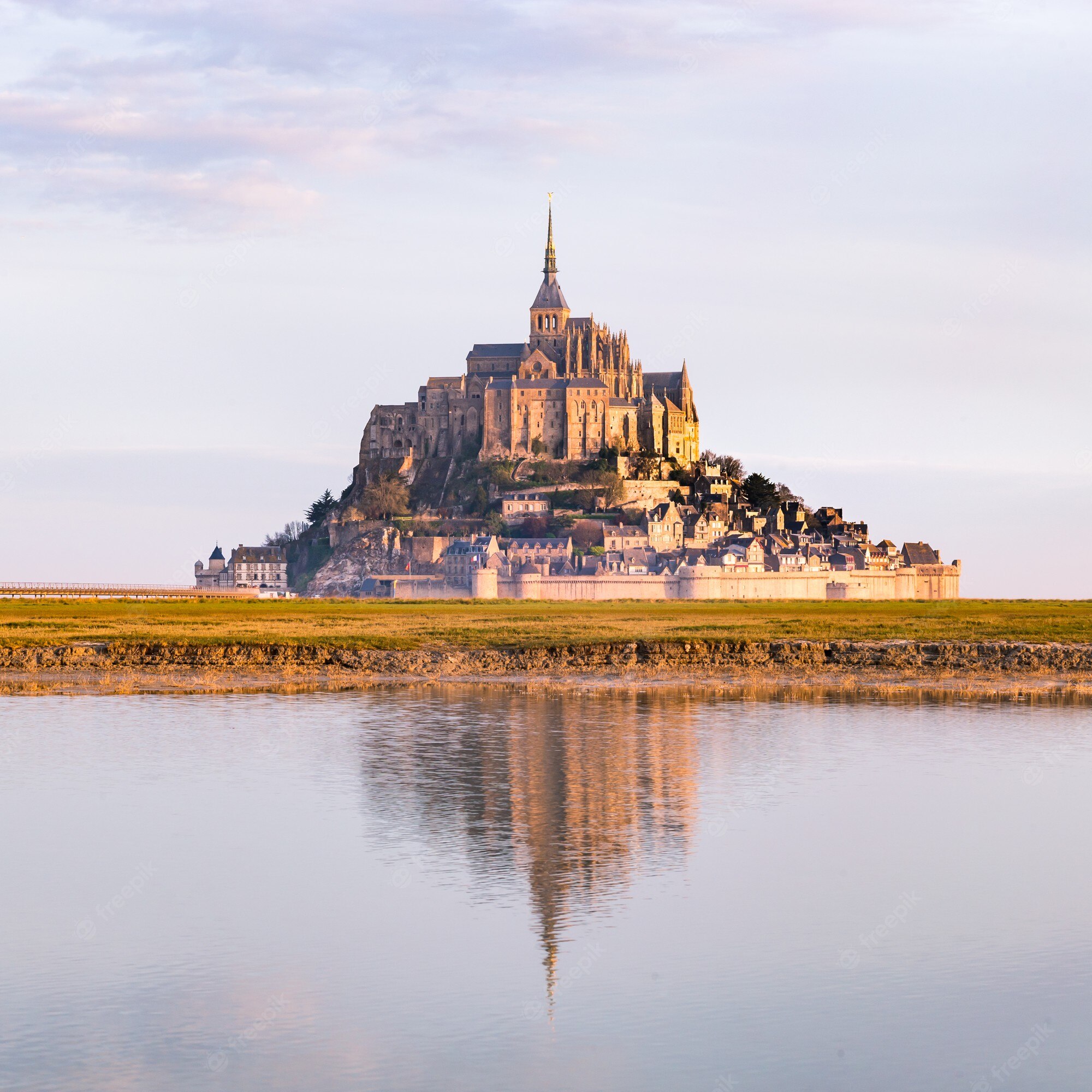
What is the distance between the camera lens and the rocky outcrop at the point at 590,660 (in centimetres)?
5228

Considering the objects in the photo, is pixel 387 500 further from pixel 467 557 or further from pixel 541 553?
pixel 541 553

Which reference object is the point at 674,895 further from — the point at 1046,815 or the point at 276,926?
the point at 1046,815

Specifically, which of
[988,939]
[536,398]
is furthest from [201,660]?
[536,398]

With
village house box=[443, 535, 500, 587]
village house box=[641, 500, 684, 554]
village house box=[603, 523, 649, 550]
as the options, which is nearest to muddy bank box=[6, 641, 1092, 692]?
village house box=[443, 535, 500, 587]

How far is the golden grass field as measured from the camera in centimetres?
6419

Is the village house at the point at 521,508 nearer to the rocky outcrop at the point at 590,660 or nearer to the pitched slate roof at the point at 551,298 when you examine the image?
the pitched slate roof at the point at 551,298

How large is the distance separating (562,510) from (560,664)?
111m

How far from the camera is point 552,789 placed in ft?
93.0

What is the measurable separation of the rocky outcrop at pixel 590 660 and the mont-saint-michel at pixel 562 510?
86090mm

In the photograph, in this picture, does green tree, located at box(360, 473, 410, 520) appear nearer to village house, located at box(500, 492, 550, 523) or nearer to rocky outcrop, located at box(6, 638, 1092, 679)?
village house, located at box(500, 492, 550, 523)

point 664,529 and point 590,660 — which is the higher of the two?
point 664,529

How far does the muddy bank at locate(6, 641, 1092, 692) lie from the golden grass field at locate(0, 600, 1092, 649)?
3683mm

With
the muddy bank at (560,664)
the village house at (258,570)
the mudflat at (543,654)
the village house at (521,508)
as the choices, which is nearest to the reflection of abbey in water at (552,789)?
the muddy bank at (560,664)

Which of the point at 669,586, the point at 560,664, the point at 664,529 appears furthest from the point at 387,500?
the point at 560,664
